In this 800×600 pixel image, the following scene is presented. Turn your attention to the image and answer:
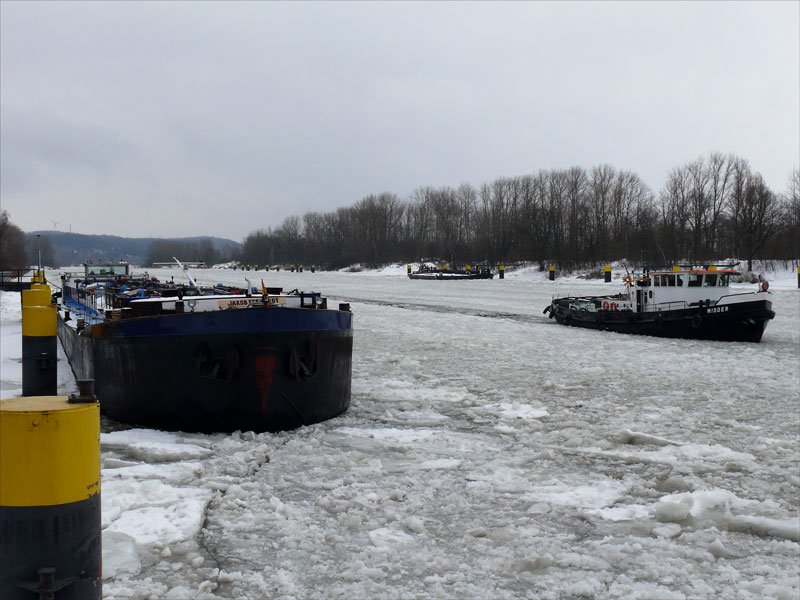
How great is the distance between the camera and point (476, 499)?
20.9ft

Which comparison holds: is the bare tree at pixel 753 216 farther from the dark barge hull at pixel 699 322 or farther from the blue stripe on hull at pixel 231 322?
the blue stripe on hull at pixel 231 322

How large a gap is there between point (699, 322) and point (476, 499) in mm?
17270

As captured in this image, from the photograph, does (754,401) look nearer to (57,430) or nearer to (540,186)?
(57,430)

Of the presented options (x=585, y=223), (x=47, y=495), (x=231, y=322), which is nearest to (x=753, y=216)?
(x=585, y=223)

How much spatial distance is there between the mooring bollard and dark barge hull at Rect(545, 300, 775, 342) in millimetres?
20925

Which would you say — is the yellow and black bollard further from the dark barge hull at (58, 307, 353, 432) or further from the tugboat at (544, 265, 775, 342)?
the tugboat at (544, 265, 775, 342)

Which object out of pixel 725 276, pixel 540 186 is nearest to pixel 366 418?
pixel 725 276

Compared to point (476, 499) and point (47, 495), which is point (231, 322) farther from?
point (47, 495)

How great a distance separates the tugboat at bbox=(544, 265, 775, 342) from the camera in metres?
20.5

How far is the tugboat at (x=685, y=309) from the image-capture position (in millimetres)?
20469

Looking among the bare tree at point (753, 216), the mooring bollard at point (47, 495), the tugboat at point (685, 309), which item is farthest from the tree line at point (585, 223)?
the mooring bollard at point (47, 495)

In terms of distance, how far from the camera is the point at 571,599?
4.51m

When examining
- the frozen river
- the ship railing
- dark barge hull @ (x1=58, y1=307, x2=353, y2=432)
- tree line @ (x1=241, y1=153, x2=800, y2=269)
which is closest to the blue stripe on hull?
dark barge hull @ (x1=58, y1=307, x2=353, y2=432)

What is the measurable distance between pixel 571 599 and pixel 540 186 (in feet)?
253
